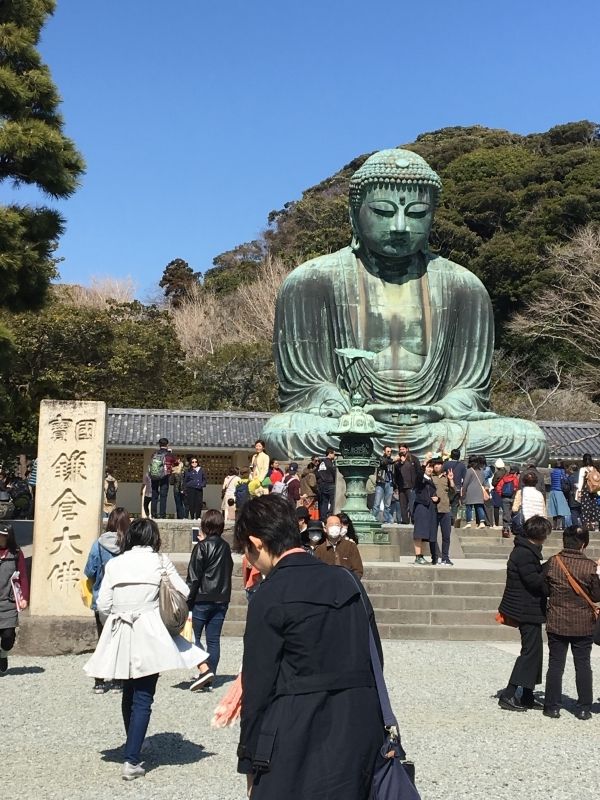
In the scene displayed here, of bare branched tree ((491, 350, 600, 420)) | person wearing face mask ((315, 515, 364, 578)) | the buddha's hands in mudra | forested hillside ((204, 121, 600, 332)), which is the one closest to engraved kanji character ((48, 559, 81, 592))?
person wearing face mask ((315, 515, 364, 578))

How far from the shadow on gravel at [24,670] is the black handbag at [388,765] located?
5003mm

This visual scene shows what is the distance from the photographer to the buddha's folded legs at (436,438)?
16.5m

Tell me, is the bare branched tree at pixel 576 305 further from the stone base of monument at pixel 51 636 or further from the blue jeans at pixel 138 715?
the blue jeans at pixel 138 715

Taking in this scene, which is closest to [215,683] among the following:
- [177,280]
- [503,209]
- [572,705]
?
[572,705]

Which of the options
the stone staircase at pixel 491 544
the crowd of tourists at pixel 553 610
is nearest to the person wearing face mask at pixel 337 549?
the crowd of tourists at pixel 553 610

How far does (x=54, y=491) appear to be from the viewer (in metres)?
7.87

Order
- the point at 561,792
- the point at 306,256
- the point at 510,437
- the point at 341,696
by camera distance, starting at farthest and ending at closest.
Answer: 1. the point at 306,256
2. the point at 510,437
3. the point at 561,792
4. the point at 341,696

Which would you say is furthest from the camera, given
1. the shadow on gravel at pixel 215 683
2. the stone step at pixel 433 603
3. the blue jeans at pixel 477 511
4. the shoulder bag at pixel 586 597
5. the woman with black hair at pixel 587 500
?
the blue jeans at pixel 477 511

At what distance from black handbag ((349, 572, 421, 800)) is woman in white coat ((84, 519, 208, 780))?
6.98ft

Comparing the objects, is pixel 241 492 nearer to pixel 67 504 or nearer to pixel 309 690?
pixel 67 504

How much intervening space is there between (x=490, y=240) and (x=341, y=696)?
35876mm

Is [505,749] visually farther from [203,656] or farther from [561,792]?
[203,656]

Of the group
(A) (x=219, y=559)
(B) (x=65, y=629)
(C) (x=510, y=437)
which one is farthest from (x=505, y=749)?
(C) (x=510, y=437)

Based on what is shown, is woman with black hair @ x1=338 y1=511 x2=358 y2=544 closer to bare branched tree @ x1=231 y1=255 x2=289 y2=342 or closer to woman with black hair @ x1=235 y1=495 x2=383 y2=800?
woman with black hair @ x1=235 y1=495 x2=383 y2=800
